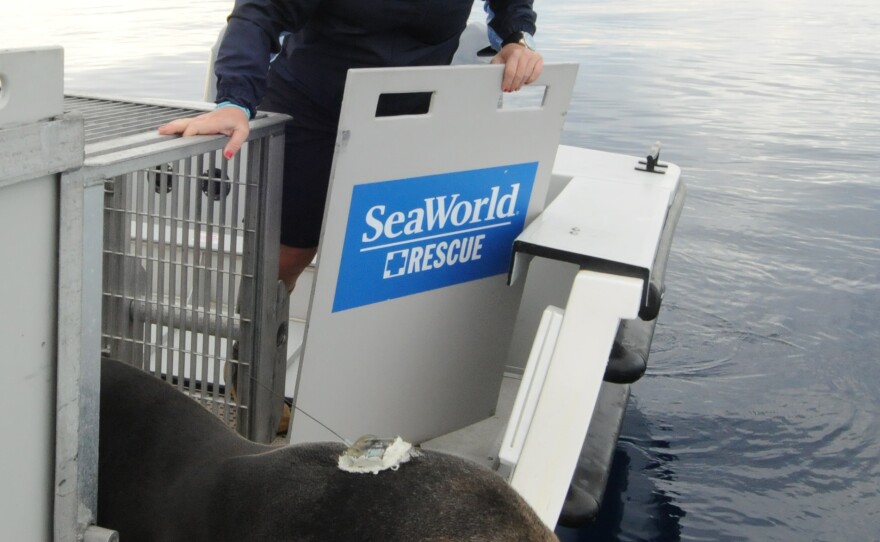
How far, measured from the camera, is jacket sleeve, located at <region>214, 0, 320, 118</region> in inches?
63.6

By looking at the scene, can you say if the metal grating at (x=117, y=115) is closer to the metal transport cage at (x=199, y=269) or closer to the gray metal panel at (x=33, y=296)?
the metal transport cage at (x=199, y=269)

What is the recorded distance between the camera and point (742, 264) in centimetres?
441

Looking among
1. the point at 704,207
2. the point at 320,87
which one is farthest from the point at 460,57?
the point at 704,207

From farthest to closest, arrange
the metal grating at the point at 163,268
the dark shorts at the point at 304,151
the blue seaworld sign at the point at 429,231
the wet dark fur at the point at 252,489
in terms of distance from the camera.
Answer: the dark shorts at the point at 304,151, the blue seaworld sign at the point at 429,231, the metal grating at the point at 163,268, the wet dark fur at the point at 252,489

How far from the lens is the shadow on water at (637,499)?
2.41 meters

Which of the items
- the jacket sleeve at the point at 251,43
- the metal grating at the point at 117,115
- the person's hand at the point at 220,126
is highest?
the jacket sleeve at the point at 251,43

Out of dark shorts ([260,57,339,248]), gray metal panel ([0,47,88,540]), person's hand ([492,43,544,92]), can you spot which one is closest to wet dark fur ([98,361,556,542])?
gray metal panel ([0,47,88,540])

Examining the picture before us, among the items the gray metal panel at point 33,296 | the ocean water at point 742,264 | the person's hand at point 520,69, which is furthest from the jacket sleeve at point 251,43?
the ocean water at point 742,264

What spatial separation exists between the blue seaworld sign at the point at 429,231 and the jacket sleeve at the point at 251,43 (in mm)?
257

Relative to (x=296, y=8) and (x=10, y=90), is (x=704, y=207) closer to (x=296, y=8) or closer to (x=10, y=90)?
(x=296, y=8)

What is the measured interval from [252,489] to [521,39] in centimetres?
133

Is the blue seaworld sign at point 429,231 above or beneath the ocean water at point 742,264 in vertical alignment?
above

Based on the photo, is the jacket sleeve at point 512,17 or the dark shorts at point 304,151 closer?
the dark shorts at point 304,151

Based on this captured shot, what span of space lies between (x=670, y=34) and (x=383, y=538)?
13.4 meters
